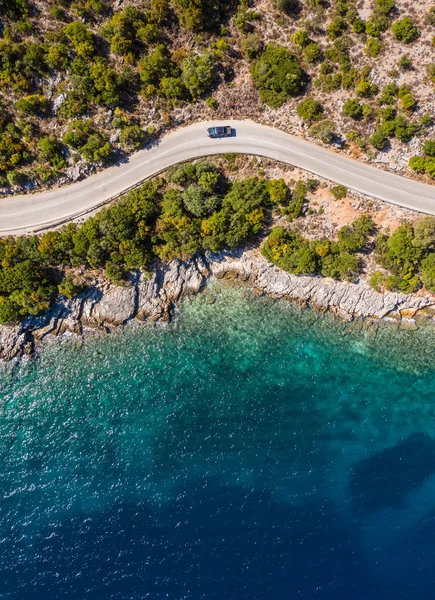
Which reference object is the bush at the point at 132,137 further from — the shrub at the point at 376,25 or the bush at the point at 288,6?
the shrub at the point at 376,25

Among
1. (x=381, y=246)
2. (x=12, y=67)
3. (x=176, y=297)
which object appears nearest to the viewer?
(x=12, y=67)

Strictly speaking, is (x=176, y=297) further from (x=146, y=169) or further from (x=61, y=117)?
(x=61, y=117)

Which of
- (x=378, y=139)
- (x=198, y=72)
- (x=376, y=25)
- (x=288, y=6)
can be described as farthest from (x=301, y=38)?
(x=378, y=139)

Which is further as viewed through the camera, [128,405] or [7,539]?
[128,405]

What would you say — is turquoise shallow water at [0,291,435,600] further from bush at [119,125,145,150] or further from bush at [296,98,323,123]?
bush at [296,98,323,123]

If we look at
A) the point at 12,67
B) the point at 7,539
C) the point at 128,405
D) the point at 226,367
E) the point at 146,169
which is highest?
the point at 12,67

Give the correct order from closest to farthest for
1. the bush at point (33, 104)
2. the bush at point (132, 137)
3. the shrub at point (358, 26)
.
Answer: the shrub at point (358, 26)
the bush at point (33, 104)
the bush at point (132, 137)

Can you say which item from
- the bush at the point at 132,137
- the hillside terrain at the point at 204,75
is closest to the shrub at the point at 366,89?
the hillside terrain at the point at 204,75

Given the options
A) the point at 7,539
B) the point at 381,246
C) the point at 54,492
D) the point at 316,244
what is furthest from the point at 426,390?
the point at 7,539
